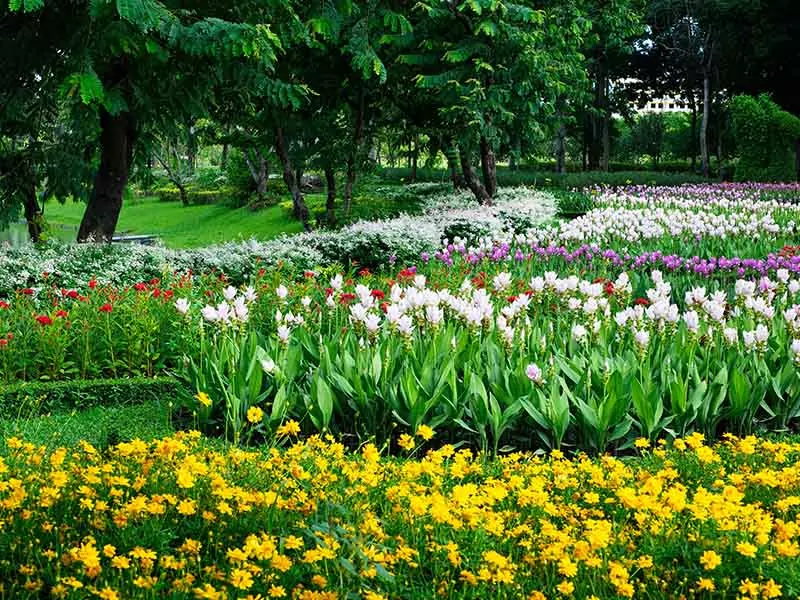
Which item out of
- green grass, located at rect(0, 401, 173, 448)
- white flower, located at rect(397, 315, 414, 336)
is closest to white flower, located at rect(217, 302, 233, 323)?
A: green grass, located at rect(0, 401, 173, 448)

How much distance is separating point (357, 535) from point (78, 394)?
13.3 ft

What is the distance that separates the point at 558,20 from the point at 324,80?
657 centimetres

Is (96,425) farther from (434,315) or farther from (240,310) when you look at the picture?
(434,315)

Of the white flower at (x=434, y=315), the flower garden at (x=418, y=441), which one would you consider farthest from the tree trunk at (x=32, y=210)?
the white flower at (x=434, y=315)

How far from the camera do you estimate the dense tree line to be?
8906 mm

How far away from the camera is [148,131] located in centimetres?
1398

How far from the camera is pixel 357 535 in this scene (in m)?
3.20

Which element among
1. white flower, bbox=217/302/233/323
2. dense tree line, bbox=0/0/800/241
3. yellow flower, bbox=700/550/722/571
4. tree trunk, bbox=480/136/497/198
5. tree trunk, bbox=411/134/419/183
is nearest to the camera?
yellow flower, bbox=700/550/722/571

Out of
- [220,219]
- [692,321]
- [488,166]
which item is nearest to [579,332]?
[692,321]

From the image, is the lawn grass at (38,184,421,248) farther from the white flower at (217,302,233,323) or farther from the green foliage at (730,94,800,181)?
the green foliage at (730,94,800,181)

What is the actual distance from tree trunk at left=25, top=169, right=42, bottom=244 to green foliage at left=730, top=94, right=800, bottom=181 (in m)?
22.5

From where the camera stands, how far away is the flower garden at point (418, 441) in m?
3.13

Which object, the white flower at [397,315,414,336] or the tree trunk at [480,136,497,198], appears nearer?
the white flower at [397,315,414,336]

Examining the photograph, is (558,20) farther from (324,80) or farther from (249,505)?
(249,505)
